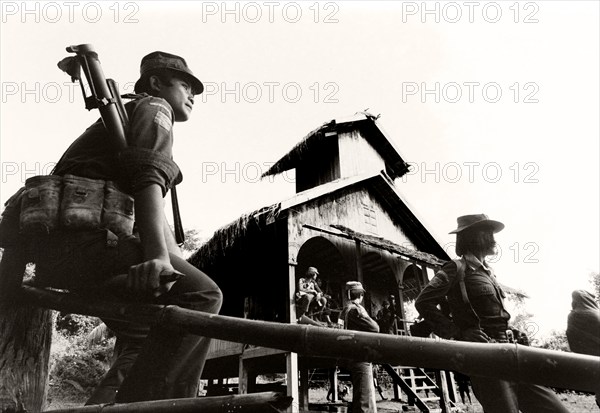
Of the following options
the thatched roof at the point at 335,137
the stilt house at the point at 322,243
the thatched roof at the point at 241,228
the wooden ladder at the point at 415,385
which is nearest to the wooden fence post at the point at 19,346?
the stilt house at the point at 322,243

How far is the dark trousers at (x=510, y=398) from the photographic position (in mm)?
3645

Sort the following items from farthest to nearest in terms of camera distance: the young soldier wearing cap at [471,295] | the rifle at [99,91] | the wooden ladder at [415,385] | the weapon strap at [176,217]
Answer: the wooden ladder at [415,385] < the young soldier wearing cap at [471,295] < the weapon strap at [176,217] < the rifle at [99,91]

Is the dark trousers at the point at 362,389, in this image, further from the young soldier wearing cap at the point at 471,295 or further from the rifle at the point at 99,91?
the rifle at the point at 99,91

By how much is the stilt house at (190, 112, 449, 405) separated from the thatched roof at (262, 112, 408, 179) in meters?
0.04

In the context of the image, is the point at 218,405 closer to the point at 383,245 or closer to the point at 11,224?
the point at 11,224

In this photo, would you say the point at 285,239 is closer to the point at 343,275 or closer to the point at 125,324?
the point at 343,275

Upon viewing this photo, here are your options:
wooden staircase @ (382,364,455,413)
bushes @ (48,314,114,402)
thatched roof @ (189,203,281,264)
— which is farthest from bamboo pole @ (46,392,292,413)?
bushes @ (48,314,114,402)

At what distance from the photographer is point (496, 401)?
3.67 meters

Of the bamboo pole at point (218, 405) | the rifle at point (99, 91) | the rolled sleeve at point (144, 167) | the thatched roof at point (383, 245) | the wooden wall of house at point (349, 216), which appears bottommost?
the bamboo pole at point (218, 405)

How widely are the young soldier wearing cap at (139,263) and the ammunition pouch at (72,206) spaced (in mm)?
34

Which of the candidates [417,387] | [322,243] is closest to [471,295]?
[417,387]

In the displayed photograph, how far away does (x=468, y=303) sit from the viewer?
434cm

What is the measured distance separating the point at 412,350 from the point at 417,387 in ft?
39.1

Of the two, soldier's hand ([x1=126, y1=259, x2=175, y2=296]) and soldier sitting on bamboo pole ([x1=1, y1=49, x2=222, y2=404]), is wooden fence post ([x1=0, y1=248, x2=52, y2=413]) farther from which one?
soldier's hand ([x1=126, y1=259, x2=175, y2=296])
